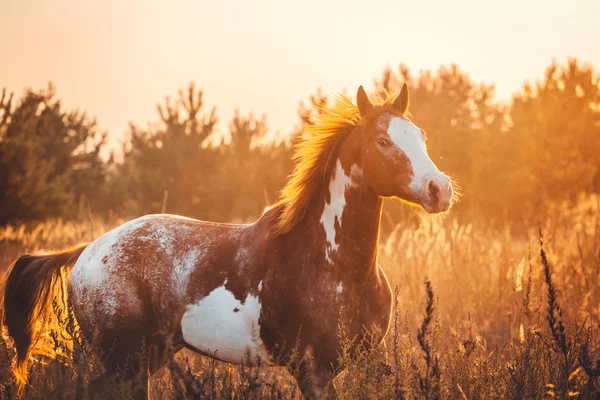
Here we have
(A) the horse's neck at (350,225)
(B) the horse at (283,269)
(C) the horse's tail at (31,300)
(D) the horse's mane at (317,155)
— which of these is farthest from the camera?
(C) the horse's tail at (31,300)

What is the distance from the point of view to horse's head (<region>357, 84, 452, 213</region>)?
11.0 feet

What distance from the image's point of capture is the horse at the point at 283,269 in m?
3.54

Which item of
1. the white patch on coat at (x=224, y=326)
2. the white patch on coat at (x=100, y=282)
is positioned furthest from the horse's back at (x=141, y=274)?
the white patch on coat at (x=224, y=326)

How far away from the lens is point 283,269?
12.1ft

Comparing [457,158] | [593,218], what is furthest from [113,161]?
[593,218]

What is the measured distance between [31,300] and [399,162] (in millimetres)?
3083

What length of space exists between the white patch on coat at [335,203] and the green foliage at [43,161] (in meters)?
10.5

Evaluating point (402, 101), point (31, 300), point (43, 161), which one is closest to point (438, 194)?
point (402, 101)

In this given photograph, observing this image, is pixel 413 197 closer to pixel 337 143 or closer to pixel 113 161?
pixel 337 143

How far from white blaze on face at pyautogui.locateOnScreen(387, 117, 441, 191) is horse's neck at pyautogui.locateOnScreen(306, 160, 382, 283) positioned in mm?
356

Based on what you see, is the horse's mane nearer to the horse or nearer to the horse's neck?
the horse

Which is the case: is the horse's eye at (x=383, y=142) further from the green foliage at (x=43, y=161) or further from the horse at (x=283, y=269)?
the green foliage at (x=43, y=161)

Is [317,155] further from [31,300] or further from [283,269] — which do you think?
[31,300]

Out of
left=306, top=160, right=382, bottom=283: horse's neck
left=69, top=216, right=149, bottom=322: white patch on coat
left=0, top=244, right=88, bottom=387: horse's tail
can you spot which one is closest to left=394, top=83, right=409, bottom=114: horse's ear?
left=306, top=160, right=382, bottom=283: horse's neck
